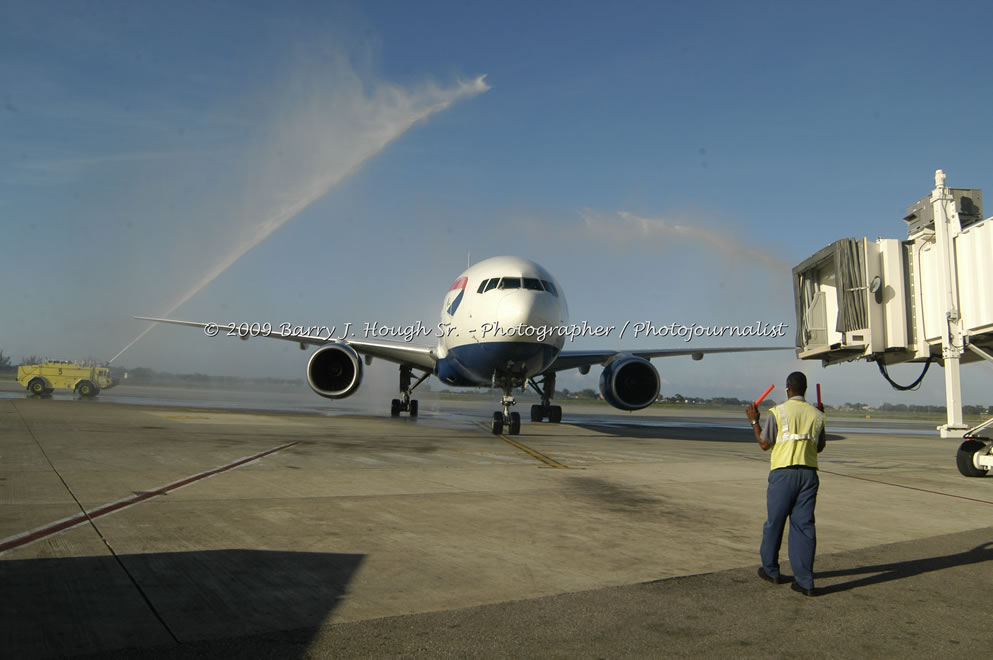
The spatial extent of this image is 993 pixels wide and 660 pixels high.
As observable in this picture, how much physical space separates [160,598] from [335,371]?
16801 mm

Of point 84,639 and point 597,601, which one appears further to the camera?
point 597,601

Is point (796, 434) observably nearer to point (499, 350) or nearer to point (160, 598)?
point (160, 598)

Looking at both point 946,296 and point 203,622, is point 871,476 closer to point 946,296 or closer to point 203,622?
point 946,296

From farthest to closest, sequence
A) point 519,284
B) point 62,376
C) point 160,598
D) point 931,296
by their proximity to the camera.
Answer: point 62,376, point 519,284, point 931,296, point 160,598

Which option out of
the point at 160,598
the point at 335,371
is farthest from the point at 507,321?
the point at 160,598

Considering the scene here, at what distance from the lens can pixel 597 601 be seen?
3.77m

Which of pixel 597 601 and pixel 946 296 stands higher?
pixel 946 296

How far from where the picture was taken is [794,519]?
4320 mm

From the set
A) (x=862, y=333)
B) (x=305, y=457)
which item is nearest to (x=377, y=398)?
(x=305, y=457)

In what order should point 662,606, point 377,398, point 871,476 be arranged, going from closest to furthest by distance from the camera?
1. point 662,606
2. point 871,476
3. point 377,398

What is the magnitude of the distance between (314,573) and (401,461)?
6.06 m

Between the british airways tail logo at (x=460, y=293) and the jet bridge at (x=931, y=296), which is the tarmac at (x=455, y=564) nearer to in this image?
the jet bridge at (x=931, y=296)

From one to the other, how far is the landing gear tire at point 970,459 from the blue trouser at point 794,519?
4.00 meters

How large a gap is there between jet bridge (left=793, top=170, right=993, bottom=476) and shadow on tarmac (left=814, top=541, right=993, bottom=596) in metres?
2.10
